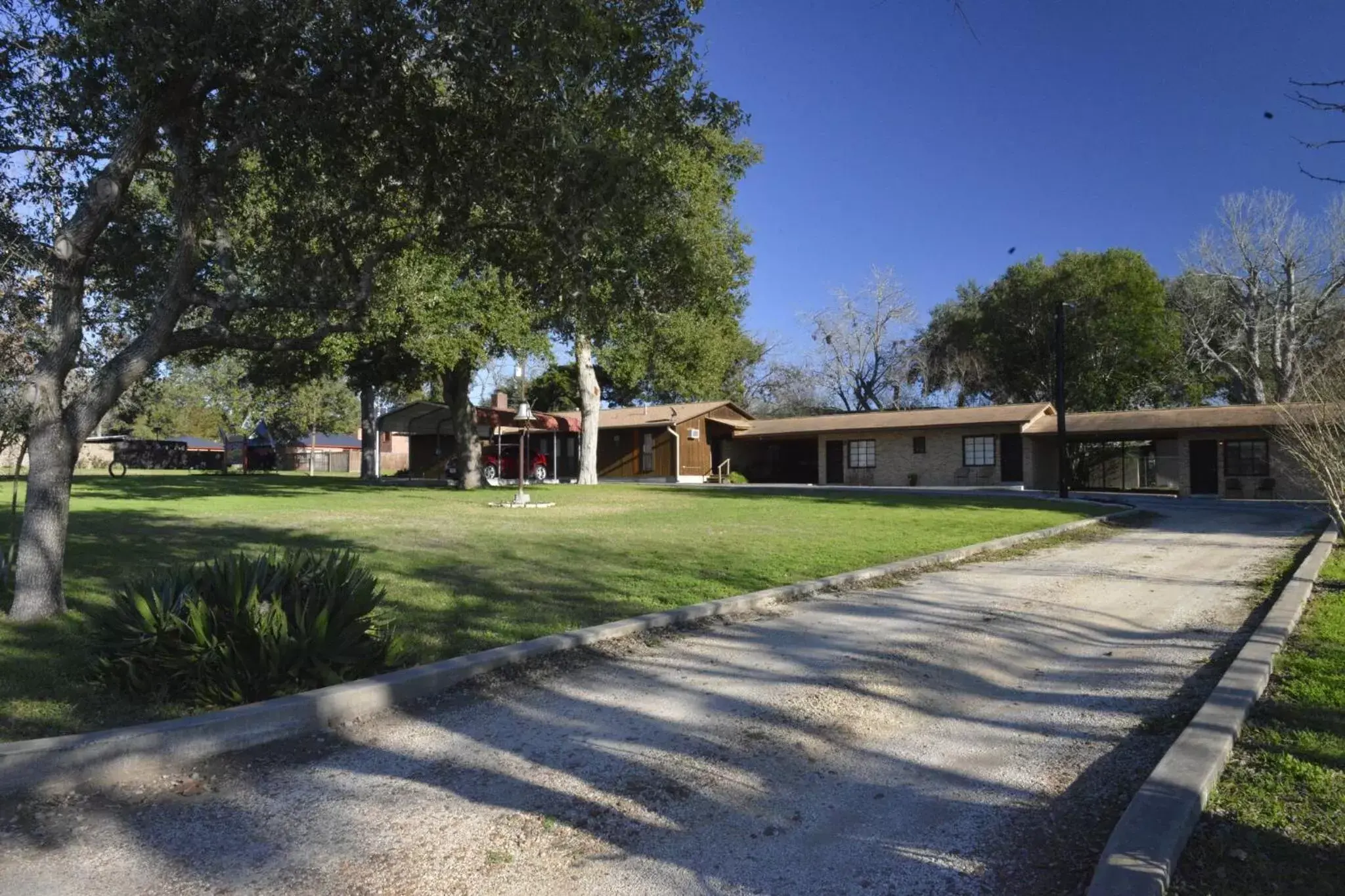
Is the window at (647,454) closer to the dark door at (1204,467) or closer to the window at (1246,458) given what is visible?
the dark door at (1204,467)

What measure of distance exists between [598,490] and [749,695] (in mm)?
23377

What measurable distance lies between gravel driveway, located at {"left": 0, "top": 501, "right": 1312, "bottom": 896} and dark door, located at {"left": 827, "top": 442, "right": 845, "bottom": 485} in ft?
104

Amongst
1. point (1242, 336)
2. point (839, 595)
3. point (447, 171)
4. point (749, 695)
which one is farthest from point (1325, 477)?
point (1242, 336)

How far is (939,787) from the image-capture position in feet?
12.8

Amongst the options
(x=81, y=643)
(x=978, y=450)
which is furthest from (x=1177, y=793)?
(x=978, y=450)

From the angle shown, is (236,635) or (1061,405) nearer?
(236,635)

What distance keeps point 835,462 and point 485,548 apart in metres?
28.8

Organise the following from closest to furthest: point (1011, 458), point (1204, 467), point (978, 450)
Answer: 1. point (1204, 467)
2. point (1011, 458)
3. point (978, 450)

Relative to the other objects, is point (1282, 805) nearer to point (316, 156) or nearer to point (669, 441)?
point (316, 156)

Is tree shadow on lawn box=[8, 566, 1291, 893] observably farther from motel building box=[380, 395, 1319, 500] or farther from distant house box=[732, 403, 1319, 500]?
motel building box=[380, 395, 1319, 500]

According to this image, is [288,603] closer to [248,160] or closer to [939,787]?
[939,787]

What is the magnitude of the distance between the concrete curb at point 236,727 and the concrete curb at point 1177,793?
12.5 ft

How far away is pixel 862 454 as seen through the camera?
37.6 meters

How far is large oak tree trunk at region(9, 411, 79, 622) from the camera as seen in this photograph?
6383mm
